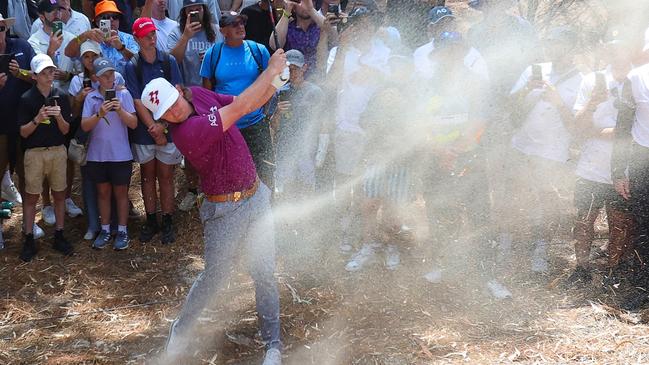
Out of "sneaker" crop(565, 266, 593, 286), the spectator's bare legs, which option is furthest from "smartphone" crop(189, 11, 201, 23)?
"sneaker" crop(565, 266, 593, 286)

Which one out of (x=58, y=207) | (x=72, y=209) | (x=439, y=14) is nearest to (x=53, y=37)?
(x=58, y=207)

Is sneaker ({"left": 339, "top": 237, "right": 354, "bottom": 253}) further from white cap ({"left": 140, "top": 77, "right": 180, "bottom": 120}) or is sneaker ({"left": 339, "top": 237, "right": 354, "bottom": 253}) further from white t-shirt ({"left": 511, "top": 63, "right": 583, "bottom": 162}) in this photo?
white cap ({"left": 140, "top": 77, "right": 180, "bottom": 120})

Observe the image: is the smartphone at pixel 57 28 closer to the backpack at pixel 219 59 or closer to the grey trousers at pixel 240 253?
the backpack at pixel 219 59

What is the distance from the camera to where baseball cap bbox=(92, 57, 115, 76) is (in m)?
6.15

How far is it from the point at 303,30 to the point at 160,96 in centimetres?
316

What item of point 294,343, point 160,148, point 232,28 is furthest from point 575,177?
point 160,148

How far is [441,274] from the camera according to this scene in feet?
19.9

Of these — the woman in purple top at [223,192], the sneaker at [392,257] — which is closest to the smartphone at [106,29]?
the woman in purple top at [223,192]

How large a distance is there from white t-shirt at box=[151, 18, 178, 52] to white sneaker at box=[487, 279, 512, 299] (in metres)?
3.92

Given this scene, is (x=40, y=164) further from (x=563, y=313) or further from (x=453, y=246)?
(x=563, y=313)

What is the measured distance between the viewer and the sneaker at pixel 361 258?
621 cm

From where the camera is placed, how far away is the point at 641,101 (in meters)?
5.50

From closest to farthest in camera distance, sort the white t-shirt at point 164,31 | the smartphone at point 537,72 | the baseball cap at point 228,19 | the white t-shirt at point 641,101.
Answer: the white t-shirt at point 641,101, the smartphone at point 537,72, the baseball cap at point 228,19, the white t-shirt at point 164,31

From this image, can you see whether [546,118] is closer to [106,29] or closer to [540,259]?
[540,259]
